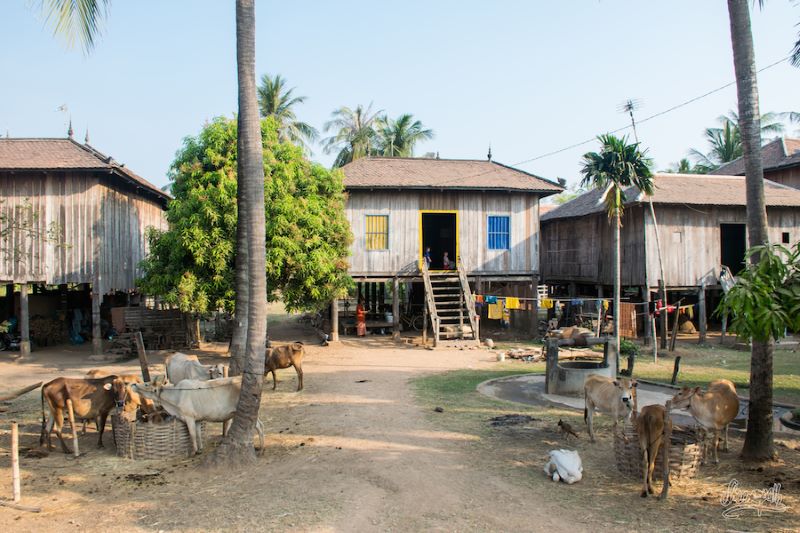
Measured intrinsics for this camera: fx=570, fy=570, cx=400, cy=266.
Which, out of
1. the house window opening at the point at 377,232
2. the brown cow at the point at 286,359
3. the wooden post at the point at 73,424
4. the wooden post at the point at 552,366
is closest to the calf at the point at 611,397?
the wooden post at the point at 552,366

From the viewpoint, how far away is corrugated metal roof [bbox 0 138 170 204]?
19344 mm

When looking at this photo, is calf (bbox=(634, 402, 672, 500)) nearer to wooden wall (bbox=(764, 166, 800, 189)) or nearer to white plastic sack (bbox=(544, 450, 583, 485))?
white plastic sack (bbox=(544, 450, 583, 485))

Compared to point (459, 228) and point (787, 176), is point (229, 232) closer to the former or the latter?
point (459, 228)

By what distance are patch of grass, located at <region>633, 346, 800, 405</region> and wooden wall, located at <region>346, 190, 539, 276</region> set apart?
6.96 metres

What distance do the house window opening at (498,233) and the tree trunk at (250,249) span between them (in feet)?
53.9

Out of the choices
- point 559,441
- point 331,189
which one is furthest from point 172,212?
point 559,441

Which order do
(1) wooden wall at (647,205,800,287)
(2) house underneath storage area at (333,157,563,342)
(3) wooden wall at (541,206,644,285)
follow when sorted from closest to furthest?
(2) house underneath storage area at (333,157,563,342) → (1) wooden wall at (647,205,800,287) → (3) wooden wall at (541,206,644,285)

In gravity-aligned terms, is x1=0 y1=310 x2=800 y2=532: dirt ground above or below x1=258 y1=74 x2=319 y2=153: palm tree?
below

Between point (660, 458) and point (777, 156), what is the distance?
108ft

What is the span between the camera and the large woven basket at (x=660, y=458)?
7.79 metres

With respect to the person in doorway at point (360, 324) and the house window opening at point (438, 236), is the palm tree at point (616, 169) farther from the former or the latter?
the house window opening at point (438, 236)

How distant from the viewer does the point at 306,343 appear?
2378cm

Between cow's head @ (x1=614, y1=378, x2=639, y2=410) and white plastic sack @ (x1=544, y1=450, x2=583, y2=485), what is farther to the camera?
cow's head @ (x1=614, y1=378, x2=639, y2=410)

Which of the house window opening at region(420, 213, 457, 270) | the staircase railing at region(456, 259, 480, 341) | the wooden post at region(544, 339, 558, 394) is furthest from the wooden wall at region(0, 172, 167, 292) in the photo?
the house window opening at region(420, 213, 457, 270)
